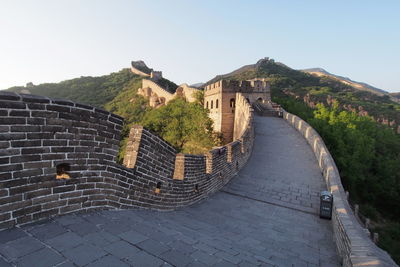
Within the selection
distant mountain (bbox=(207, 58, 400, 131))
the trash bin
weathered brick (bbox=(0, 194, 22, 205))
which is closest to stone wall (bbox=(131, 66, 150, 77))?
distant mountain (bbox=(207, 58, 400, 131))

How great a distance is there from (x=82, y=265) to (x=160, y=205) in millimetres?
2819

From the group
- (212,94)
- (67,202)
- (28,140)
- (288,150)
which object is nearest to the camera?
(28,140)

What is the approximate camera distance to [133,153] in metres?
3.97

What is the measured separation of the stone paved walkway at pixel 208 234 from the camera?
2.14 meters

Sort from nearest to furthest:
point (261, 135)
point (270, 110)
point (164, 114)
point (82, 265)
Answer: point (82, 265) < point (261, 135) < point (270, 110) < point (164, 114)

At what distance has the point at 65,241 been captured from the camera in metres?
2.27

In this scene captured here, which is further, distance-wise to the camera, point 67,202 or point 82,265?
point 67,202

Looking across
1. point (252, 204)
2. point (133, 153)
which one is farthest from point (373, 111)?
point (133, 153)

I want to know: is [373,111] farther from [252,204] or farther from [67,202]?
[67,202]

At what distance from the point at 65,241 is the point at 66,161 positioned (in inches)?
40.2

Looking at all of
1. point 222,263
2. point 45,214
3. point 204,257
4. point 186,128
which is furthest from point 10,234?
point 186,128

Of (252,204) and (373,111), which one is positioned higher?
(373,111)

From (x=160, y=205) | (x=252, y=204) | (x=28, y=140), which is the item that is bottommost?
(x=252, y=204)

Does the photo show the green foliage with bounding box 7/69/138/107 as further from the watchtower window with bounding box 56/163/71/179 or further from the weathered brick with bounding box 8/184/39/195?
the weathered brick with bounding box 8/184/39/195
